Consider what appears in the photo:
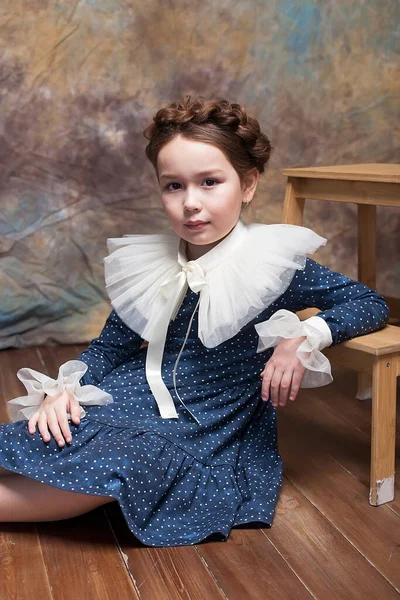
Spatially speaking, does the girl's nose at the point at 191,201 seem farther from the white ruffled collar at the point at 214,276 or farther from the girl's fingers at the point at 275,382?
the girl's fingers at the point at 275,382

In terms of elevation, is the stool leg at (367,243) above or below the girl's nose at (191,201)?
below

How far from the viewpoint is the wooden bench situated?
59.8 inches

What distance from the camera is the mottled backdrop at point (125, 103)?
8.45ft

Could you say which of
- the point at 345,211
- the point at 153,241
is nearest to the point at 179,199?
the point at 153,241

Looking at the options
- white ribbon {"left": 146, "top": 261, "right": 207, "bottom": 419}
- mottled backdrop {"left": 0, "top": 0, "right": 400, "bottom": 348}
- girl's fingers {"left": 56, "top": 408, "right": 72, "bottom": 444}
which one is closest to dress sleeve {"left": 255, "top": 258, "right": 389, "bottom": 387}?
white ribbon {"left": 146, "top": 261, "right": 207, "bottom": 419}

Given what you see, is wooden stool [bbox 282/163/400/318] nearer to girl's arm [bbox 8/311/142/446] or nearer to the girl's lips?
the girl's lips

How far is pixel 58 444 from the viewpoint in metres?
1.41

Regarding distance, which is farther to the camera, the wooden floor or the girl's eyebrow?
the girl's eyebrow

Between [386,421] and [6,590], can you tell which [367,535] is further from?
[6,590]

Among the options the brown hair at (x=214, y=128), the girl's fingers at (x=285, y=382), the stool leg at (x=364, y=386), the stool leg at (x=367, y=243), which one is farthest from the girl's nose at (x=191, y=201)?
the stool leg at (x=364, y=386)

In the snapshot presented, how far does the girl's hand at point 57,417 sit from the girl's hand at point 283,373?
0.36 meters

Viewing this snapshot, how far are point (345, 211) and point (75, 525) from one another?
6.09 ft

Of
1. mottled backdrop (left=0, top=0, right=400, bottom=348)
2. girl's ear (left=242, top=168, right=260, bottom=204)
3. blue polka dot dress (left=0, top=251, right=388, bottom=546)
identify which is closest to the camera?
blue polka dot dress (left=0, top=251, right=388, bottom=546)

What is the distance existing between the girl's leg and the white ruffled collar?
35 cm
